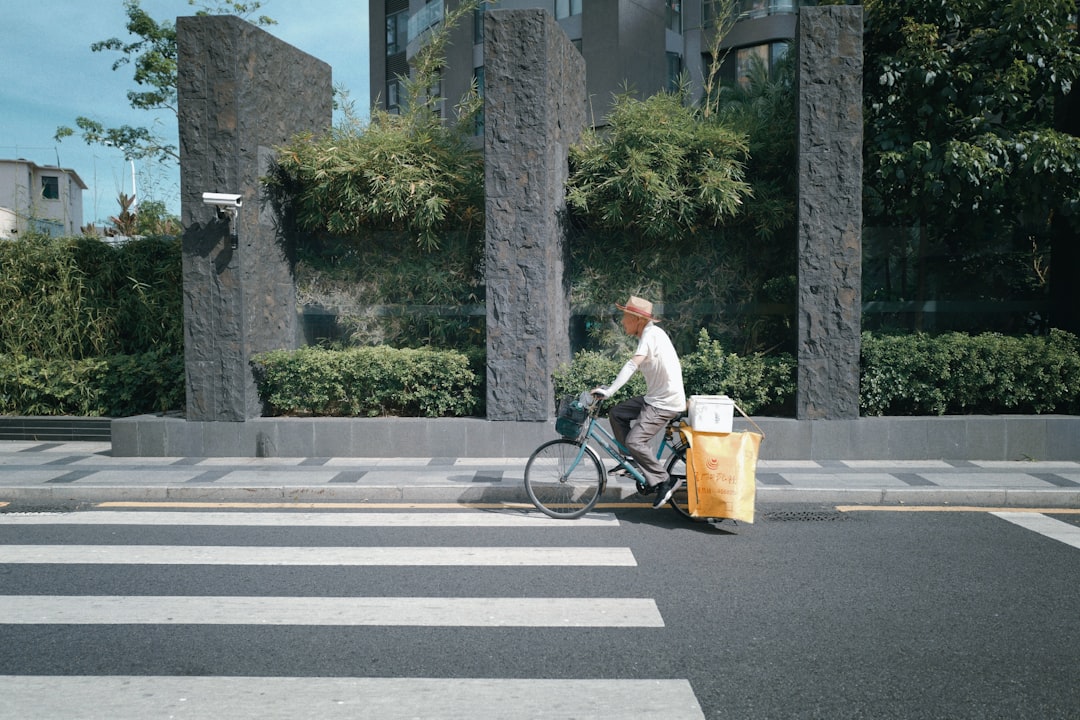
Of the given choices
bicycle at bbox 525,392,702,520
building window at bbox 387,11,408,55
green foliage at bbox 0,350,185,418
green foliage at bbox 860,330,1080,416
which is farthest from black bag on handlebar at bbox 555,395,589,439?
building window at bbox 387,11,408,55

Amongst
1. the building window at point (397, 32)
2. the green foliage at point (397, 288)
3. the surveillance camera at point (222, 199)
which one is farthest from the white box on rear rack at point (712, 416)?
the building window at point (397, 32)

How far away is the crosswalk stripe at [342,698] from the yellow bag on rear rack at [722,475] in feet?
10.1

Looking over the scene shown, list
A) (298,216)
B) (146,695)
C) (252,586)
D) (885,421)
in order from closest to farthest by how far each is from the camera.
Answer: (146,695)
(252,586)
(885,421)
(298,216)

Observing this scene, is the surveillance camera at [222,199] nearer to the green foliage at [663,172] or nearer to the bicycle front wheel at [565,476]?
the green foliage at [663,172]

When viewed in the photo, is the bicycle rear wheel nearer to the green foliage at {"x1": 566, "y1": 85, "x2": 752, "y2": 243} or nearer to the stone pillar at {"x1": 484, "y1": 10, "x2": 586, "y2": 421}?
the stone pillar at {"x1": 484, "y1": 10, "x2": 586, "y2": 421}

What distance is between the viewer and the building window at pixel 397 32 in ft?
125

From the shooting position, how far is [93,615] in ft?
17.2

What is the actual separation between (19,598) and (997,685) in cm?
580

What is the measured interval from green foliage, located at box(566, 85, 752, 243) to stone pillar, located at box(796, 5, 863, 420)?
0.88m

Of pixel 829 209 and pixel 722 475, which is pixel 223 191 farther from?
pixel 829 209

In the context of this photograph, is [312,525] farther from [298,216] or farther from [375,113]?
[375,113]

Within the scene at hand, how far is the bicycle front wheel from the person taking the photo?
7930 mm

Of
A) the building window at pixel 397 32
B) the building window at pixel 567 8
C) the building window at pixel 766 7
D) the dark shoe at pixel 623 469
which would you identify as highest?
the building window at pixel 397 32

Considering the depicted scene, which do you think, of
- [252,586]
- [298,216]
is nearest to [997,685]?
[252,586]
